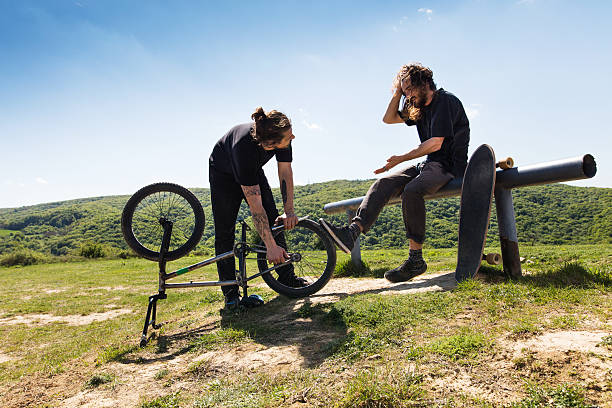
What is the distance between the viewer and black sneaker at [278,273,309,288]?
4582 mm

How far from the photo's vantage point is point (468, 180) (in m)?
3.90

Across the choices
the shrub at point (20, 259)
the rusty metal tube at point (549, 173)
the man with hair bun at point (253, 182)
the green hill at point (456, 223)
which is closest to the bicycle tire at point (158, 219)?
the man with hair bun at point (253, 182)

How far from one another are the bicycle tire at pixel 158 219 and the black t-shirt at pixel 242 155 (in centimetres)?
56

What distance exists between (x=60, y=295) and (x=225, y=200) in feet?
24.8

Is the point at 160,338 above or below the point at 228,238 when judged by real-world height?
below

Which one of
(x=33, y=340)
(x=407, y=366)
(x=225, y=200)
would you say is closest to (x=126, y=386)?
(x=407, y=366)

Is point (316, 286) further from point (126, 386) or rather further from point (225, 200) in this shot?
point (126, 386)

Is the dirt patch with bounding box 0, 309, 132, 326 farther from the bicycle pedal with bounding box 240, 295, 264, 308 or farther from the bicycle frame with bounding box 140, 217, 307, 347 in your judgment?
the bicycle pedal with bounding box 240, 295, 264, 308

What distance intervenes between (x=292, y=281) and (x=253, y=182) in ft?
4.73

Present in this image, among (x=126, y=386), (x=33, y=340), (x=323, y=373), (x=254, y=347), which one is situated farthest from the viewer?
(x=33, y=340)

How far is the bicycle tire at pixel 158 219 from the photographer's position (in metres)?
4.34

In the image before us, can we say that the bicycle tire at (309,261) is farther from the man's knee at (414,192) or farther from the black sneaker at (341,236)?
the man's knee at (414,192)

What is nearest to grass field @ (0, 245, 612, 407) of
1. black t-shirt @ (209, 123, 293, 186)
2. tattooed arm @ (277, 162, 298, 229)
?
tattooed arm @ (277, 162, 298, 229)

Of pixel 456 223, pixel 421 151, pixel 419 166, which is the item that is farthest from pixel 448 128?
pixel 456 223
